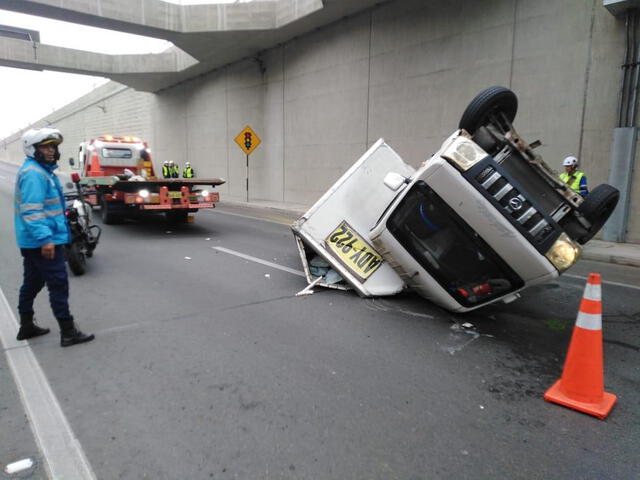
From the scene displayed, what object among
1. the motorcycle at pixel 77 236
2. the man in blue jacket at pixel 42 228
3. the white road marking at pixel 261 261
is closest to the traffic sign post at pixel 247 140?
the white road marking at pixel 261 261

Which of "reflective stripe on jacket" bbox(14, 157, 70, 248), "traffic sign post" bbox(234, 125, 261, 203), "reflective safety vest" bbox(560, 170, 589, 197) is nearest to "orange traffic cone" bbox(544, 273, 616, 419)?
"reflective stripe on jacket" bbox(14, 157, 70, 248)

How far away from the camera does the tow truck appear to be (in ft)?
34.2

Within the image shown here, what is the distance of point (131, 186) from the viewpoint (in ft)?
34.7

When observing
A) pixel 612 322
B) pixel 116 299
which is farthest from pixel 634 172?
pixel 116 299

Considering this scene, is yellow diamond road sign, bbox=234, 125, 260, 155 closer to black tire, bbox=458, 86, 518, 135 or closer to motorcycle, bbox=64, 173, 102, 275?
motorcycle, bbox=64, 173, 102, 275

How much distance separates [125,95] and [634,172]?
3873 cm

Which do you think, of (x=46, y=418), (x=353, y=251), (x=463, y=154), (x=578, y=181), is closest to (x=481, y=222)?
(x=463, y=154)

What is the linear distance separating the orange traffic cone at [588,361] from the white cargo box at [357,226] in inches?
104

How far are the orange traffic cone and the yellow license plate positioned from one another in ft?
9.23

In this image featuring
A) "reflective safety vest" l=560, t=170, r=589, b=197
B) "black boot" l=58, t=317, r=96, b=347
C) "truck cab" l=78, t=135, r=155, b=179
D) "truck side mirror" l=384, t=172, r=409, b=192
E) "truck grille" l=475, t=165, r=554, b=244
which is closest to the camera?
"truck grille" l=475, t=165, r=554, b=244

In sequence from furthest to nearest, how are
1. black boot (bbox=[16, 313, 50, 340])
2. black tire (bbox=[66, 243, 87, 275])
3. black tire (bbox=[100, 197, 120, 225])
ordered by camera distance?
1. black tire (bbox=[100, 197, 120, 225])
2. black tire (bbox=[66, 243, 87, 275])
3. black boot (bbox=[16, 313, 50, 340])

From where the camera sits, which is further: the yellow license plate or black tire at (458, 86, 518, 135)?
the yellow license plate

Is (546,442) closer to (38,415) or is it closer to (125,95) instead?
(38,415)

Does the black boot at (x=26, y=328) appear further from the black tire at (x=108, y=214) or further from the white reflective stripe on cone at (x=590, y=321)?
the black tire at (x=108, y=214)
